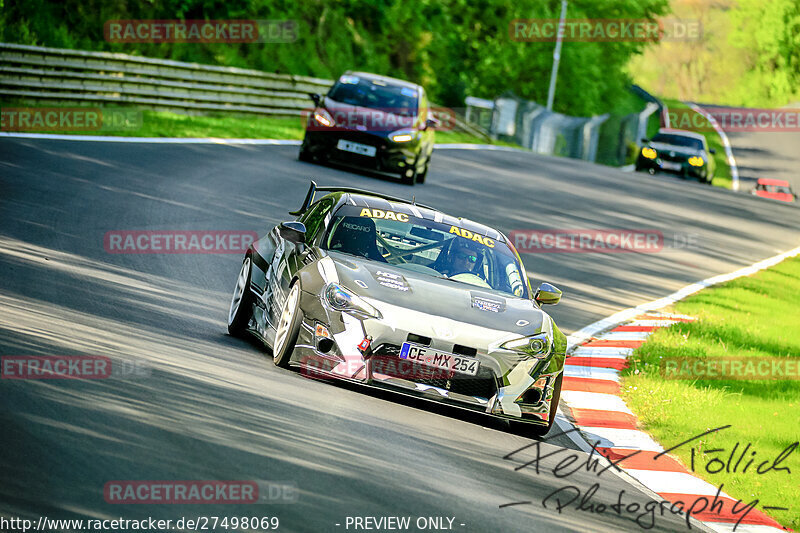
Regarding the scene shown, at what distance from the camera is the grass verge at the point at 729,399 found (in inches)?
341

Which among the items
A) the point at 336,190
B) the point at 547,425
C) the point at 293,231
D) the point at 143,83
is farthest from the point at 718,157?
the point at 547,425

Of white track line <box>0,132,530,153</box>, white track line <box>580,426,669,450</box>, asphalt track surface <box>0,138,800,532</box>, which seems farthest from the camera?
white track line <box>0,132,530,153</box>

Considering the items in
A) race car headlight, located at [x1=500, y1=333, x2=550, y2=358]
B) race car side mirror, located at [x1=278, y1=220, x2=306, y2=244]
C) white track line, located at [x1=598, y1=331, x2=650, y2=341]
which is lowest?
white track line, located at [x1=598, y1=331, x2=650, y2=341]

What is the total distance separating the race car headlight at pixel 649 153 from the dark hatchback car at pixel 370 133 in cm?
1513

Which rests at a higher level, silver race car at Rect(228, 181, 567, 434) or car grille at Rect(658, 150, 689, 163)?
silver race car at Rect(228, 181, 567, 434)

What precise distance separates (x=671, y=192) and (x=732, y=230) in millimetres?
5643

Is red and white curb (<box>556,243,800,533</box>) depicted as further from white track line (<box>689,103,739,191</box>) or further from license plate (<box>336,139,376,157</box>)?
white track line (<box>689,103,739,191</box>)

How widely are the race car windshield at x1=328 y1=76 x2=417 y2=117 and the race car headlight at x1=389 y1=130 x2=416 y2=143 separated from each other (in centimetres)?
60

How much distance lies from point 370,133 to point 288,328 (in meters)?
15.2

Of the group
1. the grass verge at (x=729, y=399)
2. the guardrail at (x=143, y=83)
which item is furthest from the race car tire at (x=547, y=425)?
the guardrail at (x=143, y=83)

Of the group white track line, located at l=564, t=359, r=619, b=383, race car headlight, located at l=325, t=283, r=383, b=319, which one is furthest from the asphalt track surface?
white track line, located at l=564, t=359, r=619, b=383

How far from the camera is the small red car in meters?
42.7

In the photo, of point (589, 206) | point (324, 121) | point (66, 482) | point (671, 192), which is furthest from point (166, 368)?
point (671, 192)

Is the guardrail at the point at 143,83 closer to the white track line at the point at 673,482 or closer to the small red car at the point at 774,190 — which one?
the small red car at the point at 774,190
